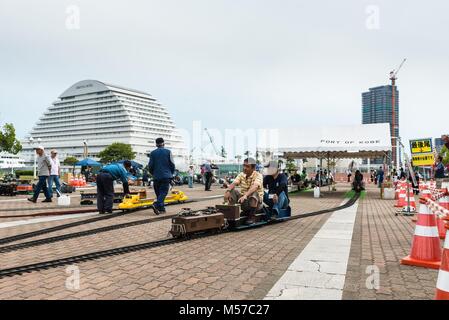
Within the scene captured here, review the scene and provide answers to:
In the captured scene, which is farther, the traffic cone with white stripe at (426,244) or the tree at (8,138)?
the tree at (8,138)

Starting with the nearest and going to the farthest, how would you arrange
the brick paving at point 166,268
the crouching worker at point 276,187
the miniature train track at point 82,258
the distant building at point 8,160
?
the brick paving at point 166,268 < the miniature train track at point 82,258 < the crouching worker at point 276,187 < the distant building at point 8,160

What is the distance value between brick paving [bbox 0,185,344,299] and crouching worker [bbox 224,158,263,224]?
33.3 inches

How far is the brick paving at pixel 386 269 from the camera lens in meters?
3.41

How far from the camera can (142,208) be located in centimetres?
1097

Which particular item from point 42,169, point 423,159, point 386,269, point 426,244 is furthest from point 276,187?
point 42,169

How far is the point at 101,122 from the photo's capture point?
5866 inches

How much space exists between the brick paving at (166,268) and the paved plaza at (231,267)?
1 cm

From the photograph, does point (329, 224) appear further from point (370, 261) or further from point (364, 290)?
point (364, 290)

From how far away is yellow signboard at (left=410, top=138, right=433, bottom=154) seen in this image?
10305 millimetres

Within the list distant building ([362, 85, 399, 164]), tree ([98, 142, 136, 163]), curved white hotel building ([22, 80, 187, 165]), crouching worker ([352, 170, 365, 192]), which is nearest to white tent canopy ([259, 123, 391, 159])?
crouching worker ([352, 170, 365, 192])

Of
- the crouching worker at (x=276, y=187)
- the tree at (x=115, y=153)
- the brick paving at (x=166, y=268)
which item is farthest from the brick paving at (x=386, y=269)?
the tree at (x=115, y=153)

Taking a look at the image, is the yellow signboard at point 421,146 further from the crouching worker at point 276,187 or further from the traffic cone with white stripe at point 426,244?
the traffic cone with white stripe at point 426,244
